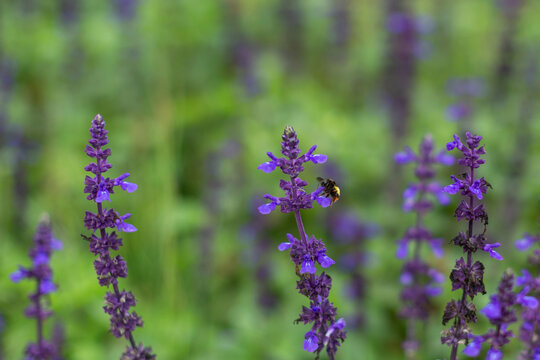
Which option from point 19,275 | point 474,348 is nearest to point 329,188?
point 474,348

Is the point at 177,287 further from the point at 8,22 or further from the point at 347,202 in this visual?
the point at 8,22

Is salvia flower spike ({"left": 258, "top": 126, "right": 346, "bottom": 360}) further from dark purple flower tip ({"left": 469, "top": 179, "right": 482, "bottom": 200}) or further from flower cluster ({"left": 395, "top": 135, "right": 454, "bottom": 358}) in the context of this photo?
flower cluster ({"left": 395, "top": 135, "right": 454, "bottom": 358})

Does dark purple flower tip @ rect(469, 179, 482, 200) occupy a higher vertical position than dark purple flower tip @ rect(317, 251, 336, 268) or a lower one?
higher

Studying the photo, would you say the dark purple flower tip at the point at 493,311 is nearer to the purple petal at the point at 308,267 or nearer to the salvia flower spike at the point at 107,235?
the purple petal at the point at 308,267

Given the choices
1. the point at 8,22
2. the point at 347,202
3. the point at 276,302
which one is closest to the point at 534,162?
the point at 347,202

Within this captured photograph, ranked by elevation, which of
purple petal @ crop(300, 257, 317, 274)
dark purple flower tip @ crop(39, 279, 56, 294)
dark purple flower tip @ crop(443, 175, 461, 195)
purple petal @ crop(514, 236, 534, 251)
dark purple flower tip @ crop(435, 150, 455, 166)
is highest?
dark purple flower tip @ crop(435, 150, 455, 166)

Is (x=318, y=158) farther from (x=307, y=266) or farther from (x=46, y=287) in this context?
(x=46, y=287)

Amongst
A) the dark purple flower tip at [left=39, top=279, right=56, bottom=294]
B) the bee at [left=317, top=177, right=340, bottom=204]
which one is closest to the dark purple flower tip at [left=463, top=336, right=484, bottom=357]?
the bee at [left=317, top=177, right=340, bottom=204]
